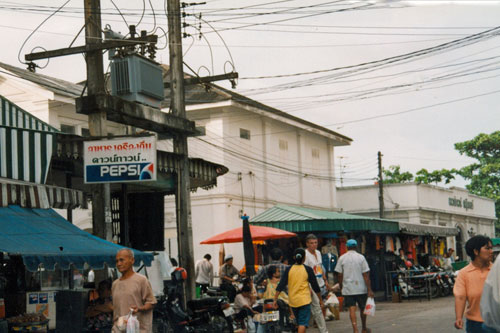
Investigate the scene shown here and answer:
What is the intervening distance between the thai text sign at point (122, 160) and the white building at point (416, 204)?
35.8 meters

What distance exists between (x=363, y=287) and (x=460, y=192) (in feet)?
148

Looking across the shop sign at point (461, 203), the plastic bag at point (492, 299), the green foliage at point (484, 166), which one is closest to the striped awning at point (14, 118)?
the plastic bag at point (492, 299)

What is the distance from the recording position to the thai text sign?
45.0ft

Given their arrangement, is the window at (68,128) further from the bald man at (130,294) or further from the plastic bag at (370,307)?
the bald man at (130,294)

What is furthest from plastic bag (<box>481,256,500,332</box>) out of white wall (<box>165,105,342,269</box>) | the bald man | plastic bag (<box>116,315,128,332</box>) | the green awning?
white wall (<box>165,105,342,269</box>)

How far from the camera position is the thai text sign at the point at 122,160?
13727mm

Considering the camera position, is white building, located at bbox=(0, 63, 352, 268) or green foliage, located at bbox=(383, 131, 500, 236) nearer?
white building, located at bbox=(0, 63, 352, 268)

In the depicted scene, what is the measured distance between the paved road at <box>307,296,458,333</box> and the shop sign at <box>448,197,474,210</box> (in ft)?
106

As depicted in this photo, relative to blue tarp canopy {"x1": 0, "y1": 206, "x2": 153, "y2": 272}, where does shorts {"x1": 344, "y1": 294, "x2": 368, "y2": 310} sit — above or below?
below

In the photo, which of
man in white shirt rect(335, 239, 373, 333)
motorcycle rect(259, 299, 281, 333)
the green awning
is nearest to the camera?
motorcycle rect(259, 299, 281, 333)

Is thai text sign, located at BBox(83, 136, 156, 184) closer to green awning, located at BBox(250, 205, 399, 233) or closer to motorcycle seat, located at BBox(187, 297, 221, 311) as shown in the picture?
motorcycle seat, located at BBox(187, 297, 221, 311)

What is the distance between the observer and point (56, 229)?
12625 millimetres

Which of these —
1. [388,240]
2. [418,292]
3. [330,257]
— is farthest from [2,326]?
[388,240]

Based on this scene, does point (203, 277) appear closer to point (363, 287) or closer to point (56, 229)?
point (363, 287)
